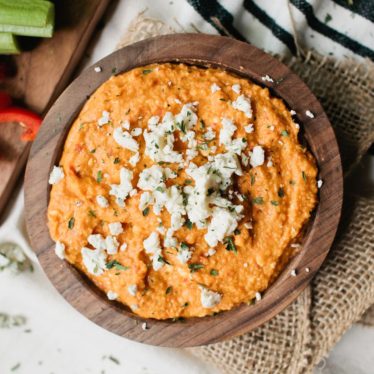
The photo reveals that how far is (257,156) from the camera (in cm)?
236

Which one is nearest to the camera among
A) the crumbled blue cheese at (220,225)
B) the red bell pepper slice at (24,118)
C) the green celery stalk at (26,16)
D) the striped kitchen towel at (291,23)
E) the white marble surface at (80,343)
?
the crumbled blue cheese at (220,225)

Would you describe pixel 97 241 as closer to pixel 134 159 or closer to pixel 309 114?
pixel 134 159

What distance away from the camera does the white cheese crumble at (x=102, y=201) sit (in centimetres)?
237

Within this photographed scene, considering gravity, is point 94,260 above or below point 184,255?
below

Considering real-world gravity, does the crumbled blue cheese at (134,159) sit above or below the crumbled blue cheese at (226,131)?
below

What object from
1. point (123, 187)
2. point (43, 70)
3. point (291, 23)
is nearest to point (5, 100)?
point (43, 70)

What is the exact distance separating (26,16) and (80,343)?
155 centimetres

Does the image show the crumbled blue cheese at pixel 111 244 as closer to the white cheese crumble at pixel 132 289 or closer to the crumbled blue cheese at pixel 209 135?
the white cheese crumble at pixel 132 289

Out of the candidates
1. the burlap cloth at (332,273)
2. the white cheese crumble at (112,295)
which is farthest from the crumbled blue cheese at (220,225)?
the burlap cloth at (332,273)

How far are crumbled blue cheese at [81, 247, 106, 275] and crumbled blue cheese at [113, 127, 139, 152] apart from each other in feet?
1.28

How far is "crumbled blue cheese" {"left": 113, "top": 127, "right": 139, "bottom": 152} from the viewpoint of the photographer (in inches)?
93.2

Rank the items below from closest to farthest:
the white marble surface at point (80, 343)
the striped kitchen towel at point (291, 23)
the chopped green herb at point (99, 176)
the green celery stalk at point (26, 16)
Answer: the chopped green herb at point (99, 176)
the green celery stalk at point (26, 16)
the striped kitchen towel at point (291, 23)
the white marble surface at point (80, 343)

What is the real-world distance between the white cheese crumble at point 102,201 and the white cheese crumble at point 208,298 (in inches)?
18.2

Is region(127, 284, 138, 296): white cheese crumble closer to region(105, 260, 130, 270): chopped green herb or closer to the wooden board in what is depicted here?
region(105, 260, 130, 270): chopped green herb
